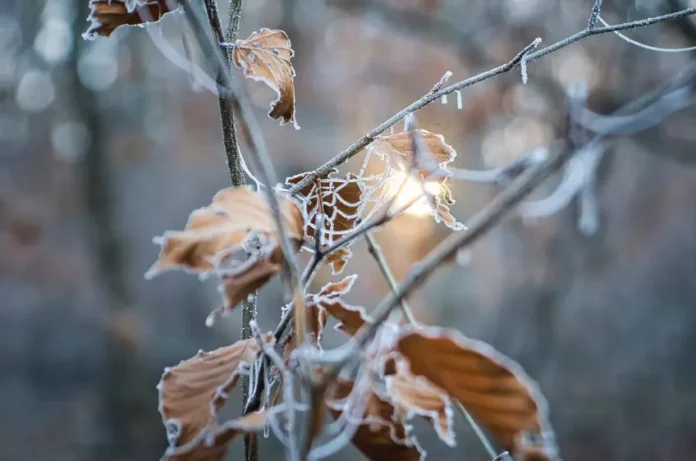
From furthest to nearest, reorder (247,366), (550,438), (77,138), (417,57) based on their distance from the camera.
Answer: (77,138), (417,57), (247,366), (550,438)

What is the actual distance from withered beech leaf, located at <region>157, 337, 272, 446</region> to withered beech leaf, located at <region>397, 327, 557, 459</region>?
0.40 ft

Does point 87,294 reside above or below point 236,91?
above

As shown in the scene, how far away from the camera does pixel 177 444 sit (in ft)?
1.04

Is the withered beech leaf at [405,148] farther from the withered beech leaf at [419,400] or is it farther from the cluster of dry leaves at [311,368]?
the withered beech leaf at [419,400]

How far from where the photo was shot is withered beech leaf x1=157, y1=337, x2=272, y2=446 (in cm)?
32

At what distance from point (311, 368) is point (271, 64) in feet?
0.74

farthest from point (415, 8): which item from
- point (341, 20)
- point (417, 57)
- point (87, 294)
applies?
point (87, 294)

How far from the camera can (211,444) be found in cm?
29

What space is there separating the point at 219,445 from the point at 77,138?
387cm

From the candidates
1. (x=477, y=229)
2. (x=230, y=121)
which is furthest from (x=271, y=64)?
(x=477, y=229)

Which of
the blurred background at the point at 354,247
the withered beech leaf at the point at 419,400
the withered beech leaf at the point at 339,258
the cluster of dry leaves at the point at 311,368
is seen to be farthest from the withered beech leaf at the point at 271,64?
the blurred background at the point at 354,247

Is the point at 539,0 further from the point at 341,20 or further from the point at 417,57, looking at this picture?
the point at 341,20

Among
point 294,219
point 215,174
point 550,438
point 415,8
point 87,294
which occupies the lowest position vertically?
point 550,438

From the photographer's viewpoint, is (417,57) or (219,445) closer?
(219,445)
